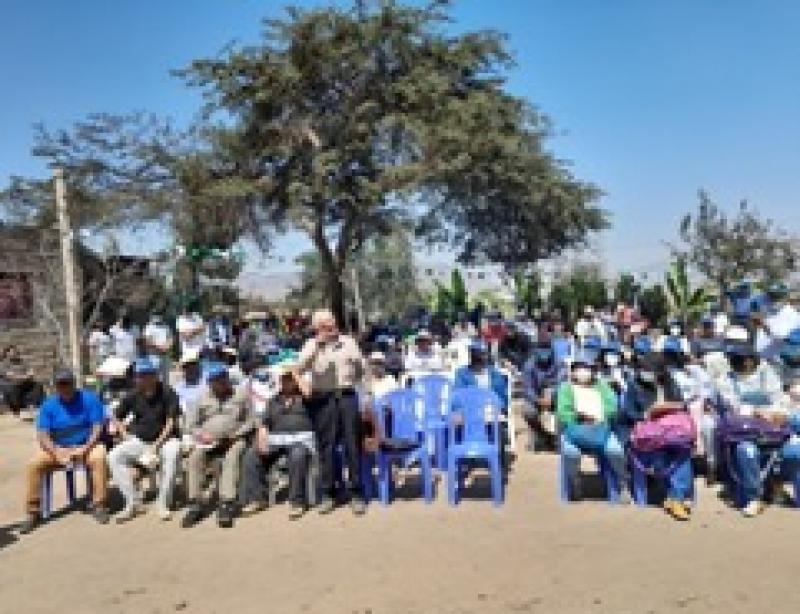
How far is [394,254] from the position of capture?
4341 cm

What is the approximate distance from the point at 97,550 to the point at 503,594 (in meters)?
3.33

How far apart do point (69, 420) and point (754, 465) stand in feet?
18.7

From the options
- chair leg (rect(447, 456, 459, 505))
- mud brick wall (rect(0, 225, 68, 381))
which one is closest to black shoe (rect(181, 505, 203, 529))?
chair leg (rect(447, 456, 459, 505))

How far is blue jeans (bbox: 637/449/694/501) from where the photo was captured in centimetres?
716

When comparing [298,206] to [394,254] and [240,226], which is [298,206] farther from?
[394,254]

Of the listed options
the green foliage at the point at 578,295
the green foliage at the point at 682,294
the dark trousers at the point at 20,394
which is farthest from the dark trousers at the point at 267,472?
the green foliage at the point at 578,295

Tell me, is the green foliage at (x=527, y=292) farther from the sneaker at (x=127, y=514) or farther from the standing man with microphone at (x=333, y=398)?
the sneaker at (x=127, y=514)

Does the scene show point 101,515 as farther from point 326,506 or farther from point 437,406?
point 437,406

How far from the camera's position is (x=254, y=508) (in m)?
7.97

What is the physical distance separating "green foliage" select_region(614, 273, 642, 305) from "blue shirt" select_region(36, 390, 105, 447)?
75.0ft

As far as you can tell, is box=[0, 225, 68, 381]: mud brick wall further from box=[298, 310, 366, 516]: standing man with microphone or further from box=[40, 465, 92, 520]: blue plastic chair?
box=[298, 310, 366, 516]: standing man with microphone

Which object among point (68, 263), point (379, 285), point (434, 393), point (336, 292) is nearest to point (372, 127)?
point (336, 292)

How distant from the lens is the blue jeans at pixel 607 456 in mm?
7430

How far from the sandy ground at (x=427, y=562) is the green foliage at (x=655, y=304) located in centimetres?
2034
